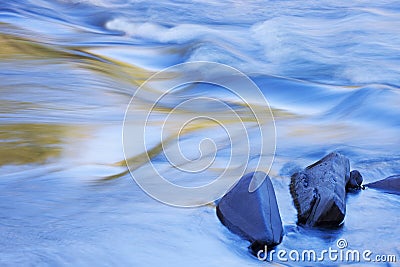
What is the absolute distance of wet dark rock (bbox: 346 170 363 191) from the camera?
351 centimetres

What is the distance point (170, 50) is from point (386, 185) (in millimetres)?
5210

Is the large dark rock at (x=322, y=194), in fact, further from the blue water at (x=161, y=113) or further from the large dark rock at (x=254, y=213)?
the large dark rock at (x=254, y=213)

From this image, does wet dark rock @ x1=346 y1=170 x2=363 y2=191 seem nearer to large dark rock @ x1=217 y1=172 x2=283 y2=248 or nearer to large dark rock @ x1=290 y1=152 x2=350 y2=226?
large dark rock @ x1=290 y1=152 x2=350 y2=226

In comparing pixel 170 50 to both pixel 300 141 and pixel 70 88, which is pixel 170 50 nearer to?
pixel 70 88

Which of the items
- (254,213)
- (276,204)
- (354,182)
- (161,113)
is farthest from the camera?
(161,113)

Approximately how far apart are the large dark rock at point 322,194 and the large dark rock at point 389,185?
27 centimetres

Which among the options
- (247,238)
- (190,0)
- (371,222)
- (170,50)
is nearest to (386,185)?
(371,222)

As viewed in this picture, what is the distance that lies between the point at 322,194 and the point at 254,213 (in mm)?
397

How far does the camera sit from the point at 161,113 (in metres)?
5.46

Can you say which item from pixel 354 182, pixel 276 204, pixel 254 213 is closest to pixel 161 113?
pixel 354 182

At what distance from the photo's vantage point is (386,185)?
3.59 meters

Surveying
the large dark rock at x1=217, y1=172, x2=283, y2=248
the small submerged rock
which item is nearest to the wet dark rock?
the small submerged rock

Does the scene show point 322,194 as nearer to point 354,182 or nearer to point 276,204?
point 276,204

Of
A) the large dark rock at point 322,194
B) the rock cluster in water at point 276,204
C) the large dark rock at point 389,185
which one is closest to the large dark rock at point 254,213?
the rock cluster in water at point 276,204
